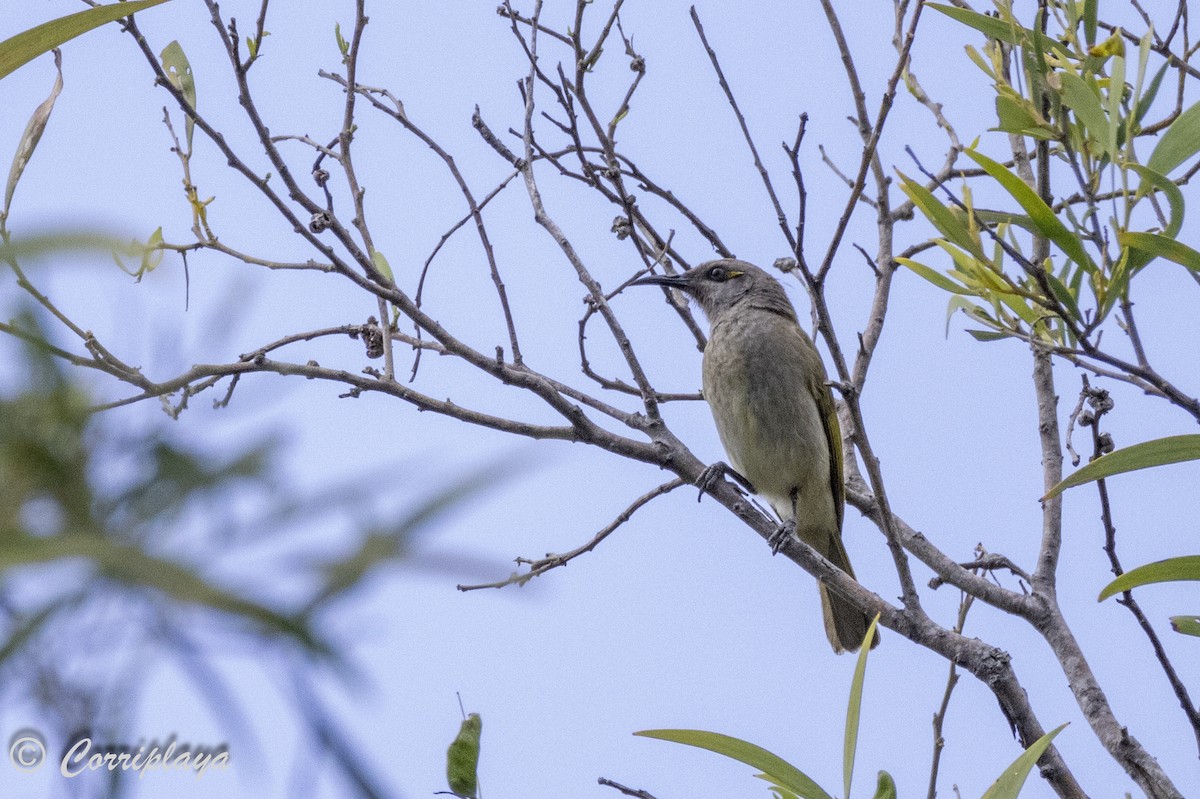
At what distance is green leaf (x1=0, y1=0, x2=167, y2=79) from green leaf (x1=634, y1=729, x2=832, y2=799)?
177cm

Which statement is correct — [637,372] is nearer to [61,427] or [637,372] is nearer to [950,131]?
[950,131]

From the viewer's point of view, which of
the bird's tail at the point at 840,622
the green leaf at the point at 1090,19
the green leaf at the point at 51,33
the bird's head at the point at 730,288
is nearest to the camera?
the green leaf at the point at 51,33

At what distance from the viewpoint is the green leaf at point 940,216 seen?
2.53 meters

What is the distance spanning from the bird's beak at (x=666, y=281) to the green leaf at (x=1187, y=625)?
2.12m

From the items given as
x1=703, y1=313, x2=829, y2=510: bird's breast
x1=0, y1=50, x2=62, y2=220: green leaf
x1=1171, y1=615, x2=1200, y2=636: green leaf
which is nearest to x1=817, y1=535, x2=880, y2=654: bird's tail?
x1=703, y1=313, x2=829, y2=510: bird's breast

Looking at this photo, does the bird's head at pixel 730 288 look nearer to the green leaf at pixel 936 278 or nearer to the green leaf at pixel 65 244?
the green leaf at pixel 936 278

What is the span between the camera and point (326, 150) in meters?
3.31

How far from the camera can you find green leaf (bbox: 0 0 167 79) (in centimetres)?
133

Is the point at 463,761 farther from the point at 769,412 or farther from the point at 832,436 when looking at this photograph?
the point at 832,436

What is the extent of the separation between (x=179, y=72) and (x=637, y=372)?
1.34m

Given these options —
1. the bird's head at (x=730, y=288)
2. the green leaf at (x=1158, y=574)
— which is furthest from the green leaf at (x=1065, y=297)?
the bird's head at (x=730, y=288)

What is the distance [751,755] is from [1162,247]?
4.58ft

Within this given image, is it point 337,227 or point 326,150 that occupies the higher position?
point 326,150

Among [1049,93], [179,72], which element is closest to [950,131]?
[1049,93]
